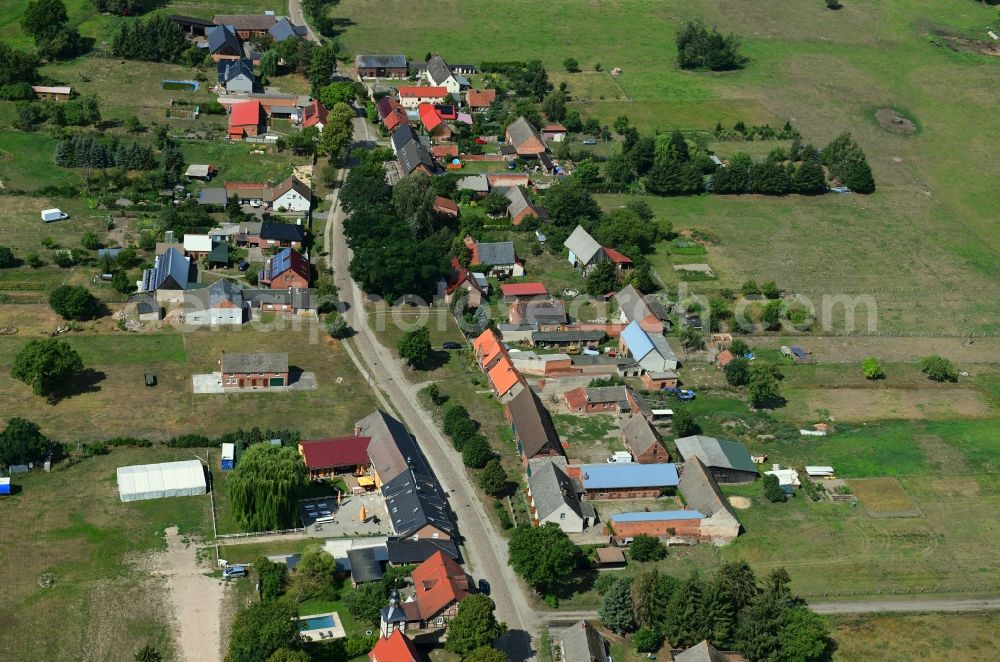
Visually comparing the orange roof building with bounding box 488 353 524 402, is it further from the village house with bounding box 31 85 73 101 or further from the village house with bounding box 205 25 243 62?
the village house with bounding box 205 25 243 62

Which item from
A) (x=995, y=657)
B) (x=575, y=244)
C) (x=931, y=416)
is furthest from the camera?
(x=575, y=244)

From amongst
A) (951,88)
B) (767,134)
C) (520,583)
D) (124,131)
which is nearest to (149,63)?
(124,131)

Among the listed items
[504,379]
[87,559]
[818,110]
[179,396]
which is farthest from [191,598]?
[818,110]

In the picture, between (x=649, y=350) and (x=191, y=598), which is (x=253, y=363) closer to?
(x=191, y=598)

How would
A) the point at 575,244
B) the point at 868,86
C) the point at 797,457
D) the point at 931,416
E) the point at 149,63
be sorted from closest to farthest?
1. the point at 797,457
2. the point at 931,416
3. the point at 575,244
4. the point at 149,63
5. the point at 868,86

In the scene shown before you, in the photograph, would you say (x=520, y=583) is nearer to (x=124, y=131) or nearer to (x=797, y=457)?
(x=797, y=457)

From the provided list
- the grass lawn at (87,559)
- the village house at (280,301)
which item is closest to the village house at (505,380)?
the village house at (280,301)

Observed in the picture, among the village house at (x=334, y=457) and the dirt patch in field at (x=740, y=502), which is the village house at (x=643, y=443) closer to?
the dirt patch in field at (x=740, y=502)
